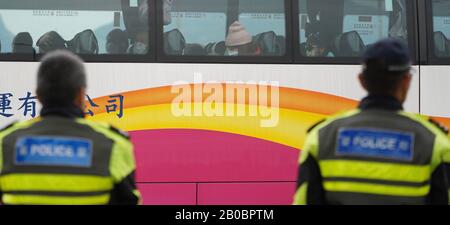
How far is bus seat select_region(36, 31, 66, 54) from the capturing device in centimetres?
630

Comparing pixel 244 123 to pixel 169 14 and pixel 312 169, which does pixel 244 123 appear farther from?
pixel 312 169

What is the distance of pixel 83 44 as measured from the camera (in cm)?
634

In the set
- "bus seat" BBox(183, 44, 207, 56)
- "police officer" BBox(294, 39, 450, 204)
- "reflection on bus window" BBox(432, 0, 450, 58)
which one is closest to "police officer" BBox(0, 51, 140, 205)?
"police officer" BBox(294, 39, 450, 204)

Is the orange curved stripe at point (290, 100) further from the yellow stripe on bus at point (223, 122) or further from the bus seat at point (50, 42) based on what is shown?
the bus seat at point (50, 42)

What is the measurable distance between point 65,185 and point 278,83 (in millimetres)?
4030

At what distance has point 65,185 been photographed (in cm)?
255

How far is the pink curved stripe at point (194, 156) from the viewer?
6.26 m

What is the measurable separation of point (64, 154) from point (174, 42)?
397cm

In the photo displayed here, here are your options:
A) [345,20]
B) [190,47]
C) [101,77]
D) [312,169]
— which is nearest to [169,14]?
[190,47]

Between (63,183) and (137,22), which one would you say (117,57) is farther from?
(63,183)

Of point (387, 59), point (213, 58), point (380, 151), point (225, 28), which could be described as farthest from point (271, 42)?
point (380, 151)

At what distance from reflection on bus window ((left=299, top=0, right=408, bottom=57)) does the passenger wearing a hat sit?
1.72ft

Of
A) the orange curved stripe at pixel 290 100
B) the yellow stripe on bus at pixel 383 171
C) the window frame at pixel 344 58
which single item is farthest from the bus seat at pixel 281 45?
the yellow stripe on bus at pixel 383 171

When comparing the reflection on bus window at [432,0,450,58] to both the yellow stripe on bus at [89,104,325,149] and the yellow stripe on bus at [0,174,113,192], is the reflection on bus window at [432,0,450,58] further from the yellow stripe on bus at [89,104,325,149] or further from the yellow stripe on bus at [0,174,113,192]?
the yellow stripe on bus at [0,174,113,192]
